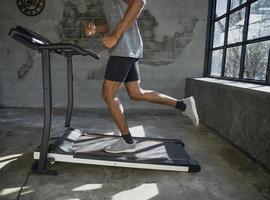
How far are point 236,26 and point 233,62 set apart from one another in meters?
0.47

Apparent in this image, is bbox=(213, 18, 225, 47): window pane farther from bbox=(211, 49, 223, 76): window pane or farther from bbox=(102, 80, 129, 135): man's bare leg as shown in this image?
bbox=(102, 80, 129, 135): man's bare leg

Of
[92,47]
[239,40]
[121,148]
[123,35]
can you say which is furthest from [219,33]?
[121,148]

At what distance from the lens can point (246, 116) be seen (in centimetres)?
213

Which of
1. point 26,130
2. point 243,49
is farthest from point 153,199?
point 243,49

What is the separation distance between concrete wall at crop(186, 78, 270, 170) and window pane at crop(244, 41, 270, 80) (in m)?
0.23

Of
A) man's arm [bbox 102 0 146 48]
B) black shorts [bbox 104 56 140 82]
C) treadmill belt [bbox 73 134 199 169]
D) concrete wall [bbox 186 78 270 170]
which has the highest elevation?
man's arm [bbox 102 0 146 48]

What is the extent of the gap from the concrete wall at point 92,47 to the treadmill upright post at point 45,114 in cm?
248

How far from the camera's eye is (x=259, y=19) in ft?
8.21

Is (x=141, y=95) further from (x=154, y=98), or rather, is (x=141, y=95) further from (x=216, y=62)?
(x=216, y=62)

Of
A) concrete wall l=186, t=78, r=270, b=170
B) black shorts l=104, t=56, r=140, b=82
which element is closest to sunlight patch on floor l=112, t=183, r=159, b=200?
black shorts l=104, t=56, r=140, b=82

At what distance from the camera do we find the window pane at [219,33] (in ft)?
11.4

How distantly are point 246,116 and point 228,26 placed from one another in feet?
5.56

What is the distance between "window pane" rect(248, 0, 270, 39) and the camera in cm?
238

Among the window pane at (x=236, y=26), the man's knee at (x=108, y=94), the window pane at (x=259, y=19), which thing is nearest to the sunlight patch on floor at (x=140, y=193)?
the man's knee at (x=108, y=94)
